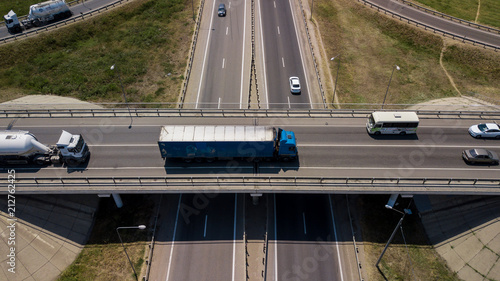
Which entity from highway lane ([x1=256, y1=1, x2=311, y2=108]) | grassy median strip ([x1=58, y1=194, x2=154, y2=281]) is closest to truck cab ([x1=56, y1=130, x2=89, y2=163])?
grassy median strip ([x1=58, y1=194, x2=154, y2=281])

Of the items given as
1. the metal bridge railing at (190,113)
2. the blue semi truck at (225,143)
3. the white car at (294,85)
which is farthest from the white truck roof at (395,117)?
the white car at (294,85)

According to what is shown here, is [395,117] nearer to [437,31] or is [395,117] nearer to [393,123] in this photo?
[393,123]

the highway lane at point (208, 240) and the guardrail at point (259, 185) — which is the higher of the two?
the guardrail at point (259, 185)

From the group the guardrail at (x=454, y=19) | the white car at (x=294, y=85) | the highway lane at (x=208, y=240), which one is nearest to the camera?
the highway lane at (x=208, y=240)

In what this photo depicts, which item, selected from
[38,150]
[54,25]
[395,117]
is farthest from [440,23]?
[54,25]

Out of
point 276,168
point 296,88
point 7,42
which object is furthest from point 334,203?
point 7,42

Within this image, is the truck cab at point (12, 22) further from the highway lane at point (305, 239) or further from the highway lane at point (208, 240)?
the highway lane at point (305, 239)
